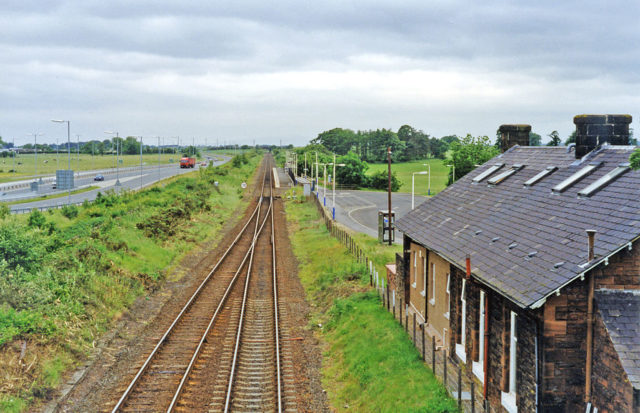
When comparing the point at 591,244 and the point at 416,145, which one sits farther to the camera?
the point at 416,145

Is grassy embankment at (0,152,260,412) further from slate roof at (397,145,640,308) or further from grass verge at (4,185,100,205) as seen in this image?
grass verge at (4,185,100,205)

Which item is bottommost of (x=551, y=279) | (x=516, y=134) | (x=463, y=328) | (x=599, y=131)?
(x=463, y=328)

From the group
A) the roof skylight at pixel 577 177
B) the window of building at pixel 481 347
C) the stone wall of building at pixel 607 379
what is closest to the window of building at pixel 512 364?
the window of building at pixel 481 347

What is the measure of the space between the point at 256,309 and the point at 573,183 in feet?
44.9

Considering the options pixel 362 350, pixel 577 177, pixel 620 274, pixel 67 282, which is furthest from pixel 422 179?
pixel 620 274

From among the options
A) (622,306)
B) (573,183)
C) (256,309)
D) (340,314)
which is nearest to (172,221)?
(256,309)

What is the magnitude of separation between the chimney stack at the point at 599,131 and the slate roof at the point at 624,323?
6.01m

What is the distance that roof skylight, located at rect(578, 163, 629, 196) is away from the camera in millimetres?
12500

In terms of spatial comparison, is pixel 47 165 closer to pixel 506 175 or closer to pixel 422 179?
pixel 422 179

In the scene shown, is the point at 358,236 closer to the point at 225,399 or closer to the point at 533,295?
the point at 225,399

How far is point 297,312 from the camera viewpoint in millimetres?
22906

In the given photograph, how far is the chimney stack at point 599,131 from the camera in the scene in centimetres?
1477

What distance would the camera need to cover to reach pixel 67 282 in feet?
65.8

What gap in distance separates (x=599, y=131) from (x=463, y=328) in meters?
6.46
